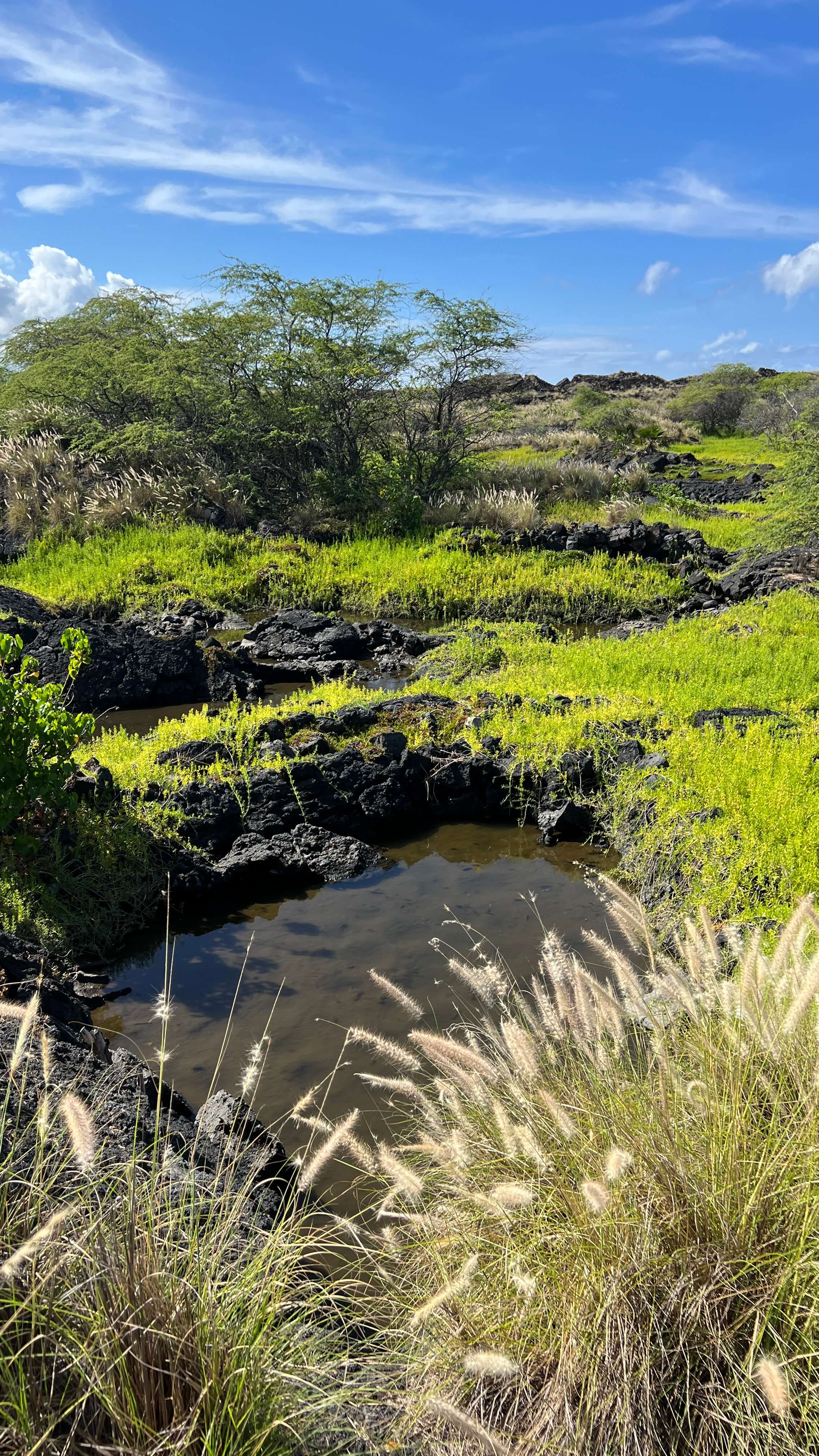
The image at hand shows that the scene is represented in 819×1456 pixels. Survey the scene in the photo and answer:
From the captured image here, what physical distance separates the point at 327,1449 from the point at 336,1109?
2.55 metres

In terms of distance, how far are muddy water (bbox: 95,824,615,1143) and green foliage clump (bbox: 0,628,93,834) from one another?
51.8 inches

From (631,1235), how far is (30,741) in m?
5.26

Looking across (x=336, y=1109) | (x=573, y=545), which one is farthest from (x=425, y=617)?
(x=336, y=1109)

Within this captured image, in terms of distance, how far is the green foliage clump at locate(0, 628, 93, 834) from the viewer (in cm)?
621

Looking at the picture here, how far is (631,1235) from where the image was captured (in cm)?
267

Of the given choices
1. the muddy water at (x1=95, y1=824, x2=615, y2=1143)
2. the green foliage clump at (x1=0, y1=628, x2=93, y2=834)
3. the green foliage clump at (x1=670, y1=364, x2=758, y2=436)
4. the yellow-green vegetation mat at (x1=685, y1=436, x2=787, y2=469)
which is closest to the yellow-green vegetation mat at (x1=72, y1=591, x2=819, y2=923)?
the muddy water at (x1=95, y1=824, x2=615, y2=1143)

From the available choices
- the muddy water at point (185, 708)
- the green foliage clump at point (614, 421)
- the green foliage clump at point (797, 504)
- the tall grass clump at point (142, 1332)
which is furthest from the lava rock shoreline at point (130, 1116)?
the green foliage clump at point (614, 421)

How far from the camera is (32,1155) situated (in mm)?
3062

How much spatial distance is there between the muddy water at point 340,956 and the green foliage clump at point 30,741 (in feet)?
4.32

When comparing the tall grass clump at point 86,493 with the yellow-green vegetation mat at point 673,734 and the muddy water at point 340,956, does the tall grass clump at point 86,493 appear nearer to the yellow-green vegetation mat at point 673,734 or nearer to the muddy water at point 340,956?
the yellow-green vegetation mat at point 673,734

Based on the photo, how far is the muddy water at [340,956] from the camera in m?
5.40

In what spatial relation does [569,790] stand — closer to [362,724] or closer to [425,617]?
[362,724]

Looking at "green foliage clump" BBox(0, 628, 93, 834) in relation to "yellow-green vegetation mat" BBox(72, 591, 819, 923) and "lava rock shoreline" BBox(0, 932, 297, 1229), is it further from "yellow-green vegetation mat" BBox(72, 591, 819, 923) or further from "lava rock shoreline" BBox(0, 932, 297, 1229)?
"lava rock shoreline" BBox(0, 932, 297, 1229)

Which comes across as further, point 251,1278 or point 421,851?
point 421,851
